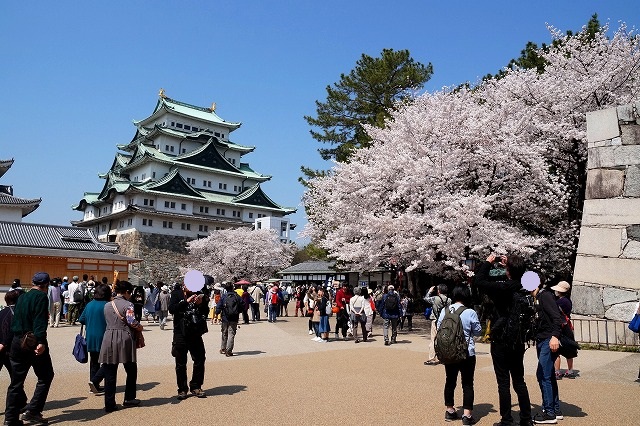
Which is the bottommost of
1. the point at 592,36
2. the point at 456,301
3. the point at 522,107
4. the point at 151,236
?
the point at 456,301

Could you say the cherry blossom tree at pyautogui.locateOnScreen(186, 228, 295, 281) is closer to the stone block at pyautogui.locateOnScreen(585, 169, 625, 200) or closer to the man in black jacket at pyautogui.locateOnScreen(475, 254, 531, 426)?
the stone block at pyautogui.locateOnScreen(585, 169, 625, 200)

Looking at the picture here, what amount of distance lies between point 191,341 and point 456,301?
369 centimetres

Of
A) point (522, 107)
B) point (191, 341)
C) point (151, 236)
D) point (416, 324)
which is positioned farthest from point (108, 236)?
point (191, 341)

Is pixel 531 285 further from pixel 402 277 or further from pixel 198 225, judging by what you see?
pixel 198 225

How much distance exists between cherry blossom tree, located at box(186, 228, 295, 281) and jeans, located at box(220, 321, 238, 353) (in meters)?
32.9

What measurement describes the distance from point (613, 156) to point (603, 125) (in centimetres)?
96

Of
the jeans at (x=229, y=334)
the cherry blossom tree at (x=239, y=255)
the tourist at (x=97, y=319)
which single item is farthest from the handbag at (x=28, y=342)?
the cherry blossom tree at (x=239, y=255)

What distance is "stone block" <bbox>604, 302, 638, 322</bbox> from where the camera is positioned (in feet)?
37.1

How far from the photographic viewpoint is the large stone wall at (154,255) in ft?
153

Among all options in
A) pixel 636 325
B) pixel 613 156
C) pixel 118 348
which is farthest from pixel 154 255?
pixel 636 325

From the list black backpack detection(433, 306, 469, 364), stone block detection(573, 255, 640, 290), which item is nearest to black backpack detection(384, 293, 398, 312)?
stone block detection(573, 255, 640, 290)

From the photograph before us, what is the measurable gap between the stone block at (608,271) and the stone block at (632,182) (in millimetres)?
1775

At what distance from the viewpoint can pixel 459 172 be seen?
647 inches

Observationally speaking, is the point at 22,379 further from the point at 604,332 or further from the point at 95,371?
the point at 604,332
